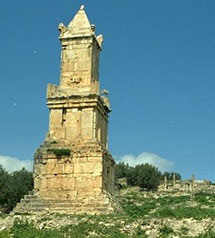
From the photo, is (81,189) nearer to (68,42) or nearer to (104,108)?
(104,108)

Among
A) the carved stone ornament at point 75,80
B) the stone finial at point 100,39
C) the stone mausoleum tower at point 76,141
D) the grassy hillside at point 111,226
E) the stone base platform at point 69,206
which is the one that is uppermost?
the stone finial at point 100,39

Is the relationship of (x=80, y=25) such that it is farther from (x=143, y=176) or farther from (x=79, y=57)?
(x=143, y=176)

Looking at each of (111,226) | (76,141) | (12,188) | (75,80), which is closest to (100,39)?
(75,80)

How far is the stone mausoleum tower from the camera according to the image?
2495 centimetres

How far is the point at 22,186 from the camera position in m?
47.1

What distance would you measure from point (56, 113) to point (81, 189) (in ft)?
14.5

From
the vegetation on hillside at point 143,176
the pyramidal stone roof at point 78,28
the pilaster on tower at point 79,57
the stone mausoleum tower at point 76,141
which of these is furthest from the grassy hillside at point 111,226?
the vegetation on hillside at point 143,176

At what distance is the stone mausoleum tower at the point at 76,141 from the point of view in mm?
24953

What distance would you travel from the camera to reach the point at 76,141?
26.3m

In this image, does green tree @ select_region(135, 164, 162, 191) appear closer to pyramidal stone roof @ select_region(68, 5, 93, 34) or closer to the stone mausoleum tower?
the stone mausoleum tower

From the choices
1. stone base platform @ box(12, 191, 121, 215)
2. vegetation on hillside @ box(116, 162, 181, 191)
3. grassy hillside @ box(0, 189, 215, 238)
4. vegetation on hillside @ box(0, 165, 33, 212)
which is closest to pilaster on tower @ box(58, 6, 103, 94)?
stone base platform @ box(12, 191, 121, 215)

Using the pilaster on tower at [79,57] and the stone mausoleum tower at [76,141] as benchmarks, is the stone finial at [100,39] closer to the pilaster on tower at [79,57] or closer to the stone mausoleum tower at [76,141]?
the stone mausoleum tower at [76,141]

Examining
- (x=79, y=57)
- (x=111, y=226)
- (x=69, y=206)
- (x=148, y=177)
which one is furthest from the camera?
(x=148, y=177)

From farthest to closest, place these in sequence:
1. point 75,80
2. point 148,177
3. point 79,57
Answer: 1. point 148,177
2. point 79,57
3. point 75,80
